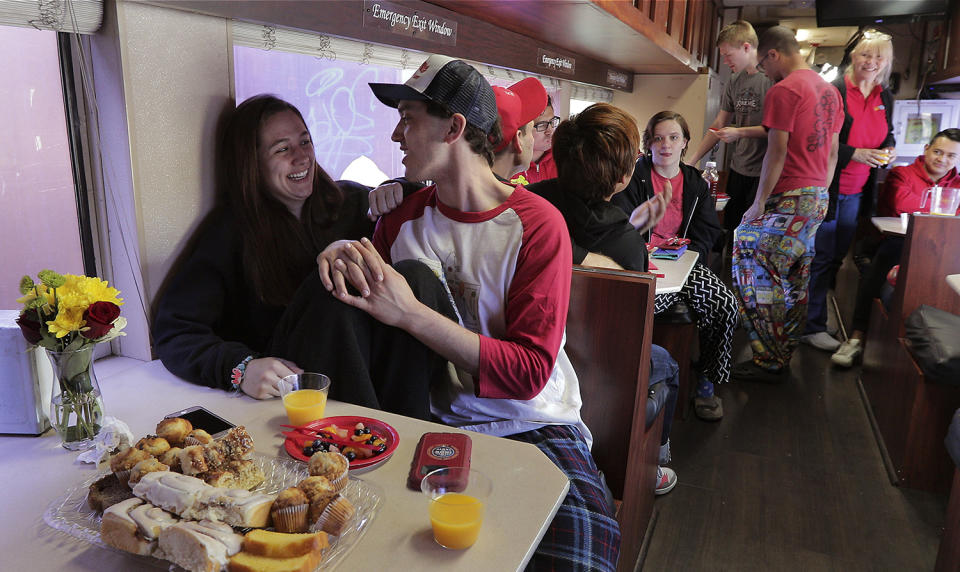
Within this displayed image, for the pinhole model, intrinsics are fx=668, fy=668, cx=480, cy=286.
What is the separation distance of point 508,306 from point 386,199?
0.54 meters

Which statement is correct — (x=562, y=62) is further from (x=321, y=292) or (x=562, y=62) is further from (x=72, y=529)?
(x=72, y=529)

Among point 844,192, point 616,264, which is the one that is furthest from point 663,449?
point 844,192

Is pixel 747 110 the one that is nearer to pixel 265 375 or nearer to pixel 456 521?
pixel 265 375

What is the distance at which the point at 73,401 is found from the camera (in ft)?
3.88

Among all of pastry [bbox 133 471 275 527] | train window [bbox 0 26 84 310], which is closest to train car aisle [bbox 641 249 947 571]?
pastry [bbox 133 471 275 527]

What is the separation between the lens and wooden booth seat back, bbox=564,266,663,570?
1666mm

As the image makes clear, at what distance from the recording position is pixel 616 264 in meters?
2.10

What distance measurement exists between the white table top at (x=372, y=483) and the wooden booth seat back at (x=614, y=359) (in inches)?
24.2

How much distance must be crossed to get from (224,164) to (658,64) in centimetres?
335

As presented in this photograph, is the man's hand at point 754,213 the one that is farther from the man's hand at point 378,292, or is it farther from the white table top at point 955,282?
the man's hand at point 378,292

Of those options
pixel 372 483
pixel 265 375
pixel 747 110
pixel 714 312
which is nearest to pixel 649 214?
pixel 714 312

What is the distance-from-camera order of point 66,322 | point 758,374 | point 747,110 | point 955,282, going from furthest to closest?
point 747,110 → point 758,374 → point 955,282 → point 66,322

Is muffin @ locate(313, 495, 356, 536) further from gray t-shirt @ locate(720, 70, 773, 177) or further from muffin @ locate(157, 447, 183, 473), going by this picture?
gray t-shirt @ locate(720, 70, 773, 177)

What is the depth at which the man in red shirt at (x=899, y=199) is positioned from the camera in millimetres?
3791
